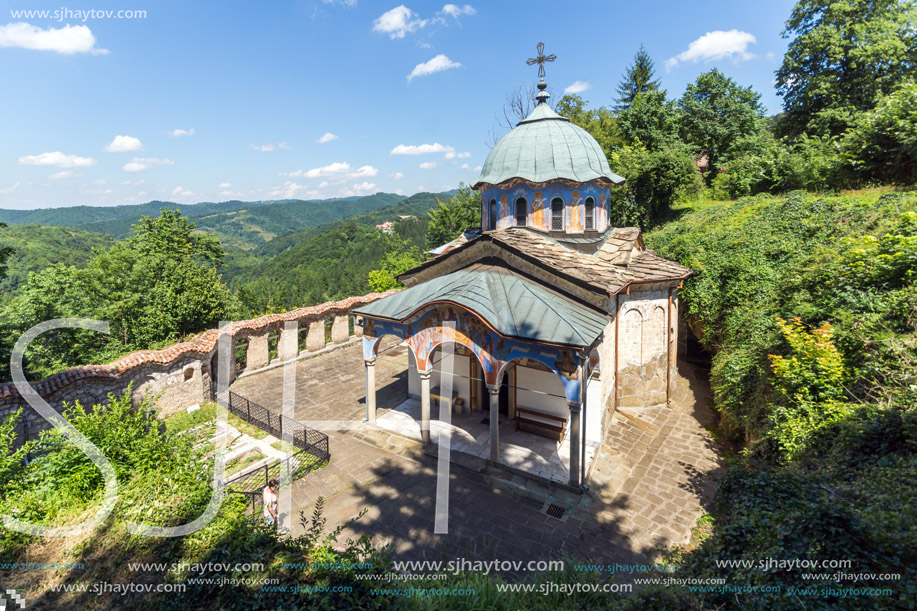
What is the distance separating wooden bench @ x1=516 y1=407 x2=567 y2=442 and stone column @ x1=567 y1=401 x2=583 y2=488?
1.93 metres

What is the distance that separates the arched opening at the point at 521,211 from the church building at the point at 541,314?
3cm

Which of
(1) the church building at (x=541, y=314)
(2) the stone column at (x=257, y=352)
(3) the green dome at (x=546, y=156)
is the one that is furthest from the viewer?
(2) the stone column at (x=257, y=352)

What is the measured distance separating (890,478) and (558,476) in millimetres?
5786

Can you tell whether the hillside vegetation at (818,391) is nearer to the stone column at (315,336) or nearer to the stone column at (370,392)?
the stone column at (370,392)

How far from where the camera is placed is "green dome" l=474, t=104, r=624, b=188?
1308 cm

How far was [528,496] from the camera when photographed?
8.65 m

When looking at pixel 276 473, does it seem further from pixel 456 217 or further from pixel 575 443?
pixel 456 217

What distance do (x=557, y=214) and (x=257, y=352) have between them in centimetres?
1341

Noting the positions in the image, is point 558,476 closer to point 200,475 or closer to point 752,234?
point 200,475

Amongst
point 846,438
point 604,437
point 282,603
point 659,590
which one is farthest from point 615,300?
point 282,603

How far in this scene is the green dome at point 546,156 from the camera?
13078 mm

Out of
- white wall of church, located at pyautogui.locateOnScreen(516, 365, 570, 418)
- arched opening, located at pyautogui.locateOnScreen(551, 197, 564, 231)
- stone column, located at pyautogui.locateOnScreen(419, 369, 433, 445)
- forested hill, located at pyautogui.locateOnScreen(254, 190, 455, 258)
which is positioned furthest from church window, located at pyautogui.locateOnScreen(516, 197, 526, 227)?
forested hill, located at pyautogui.locateOnScreen(254, 190, 455, 258)

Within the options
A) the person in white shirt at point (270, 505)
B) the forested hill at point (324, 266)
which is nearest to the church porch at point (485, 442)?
the person in white shirt at point (270, 505)

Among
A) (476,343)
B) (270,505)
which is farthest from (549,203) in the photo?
(270,505)
